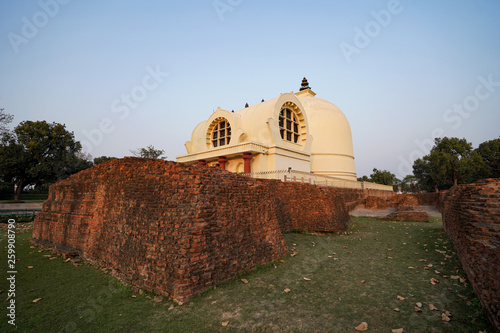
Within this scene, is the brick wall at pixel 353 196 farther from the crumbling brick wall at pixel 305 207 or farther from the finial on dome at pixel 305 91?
the finial on dome at pixel 305 91

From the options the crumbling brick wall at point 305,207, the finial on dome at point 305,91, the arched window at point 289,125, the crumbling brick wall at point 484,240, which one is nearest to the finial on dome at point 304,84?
the finial on dome at point 305,91

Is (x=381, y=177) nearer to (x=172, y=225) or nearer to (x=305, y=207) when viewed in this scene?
(x=305, y=207)

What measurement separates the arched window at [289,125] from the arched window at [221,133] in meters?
4.88

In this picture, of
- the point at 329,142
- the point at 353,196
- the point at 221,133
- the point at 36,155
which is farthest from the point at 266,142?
the point at 36,155

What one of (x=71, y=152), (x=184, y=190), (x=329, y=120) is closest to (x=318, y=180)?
(x=329, y=120)

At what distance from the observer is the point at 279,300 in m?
3.66

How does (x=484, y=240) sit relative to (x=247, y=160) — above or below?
below

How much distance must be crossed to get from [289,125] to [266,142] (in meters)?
4.06

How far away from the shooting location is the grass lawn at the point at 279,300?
3.02m

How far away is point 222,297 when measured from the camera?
3.70 metres

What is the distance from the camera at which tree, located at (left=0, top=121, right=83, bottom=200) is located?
25984mm

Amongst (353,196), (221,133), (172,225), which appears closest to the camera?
(172,225)

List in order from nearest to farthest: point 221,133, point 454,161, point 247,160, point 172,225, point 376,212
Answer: point 172,225, point 376,212, point 247,160, point 221,133, point 454,161

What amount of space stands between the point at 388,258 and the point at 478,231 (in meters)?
2.21
